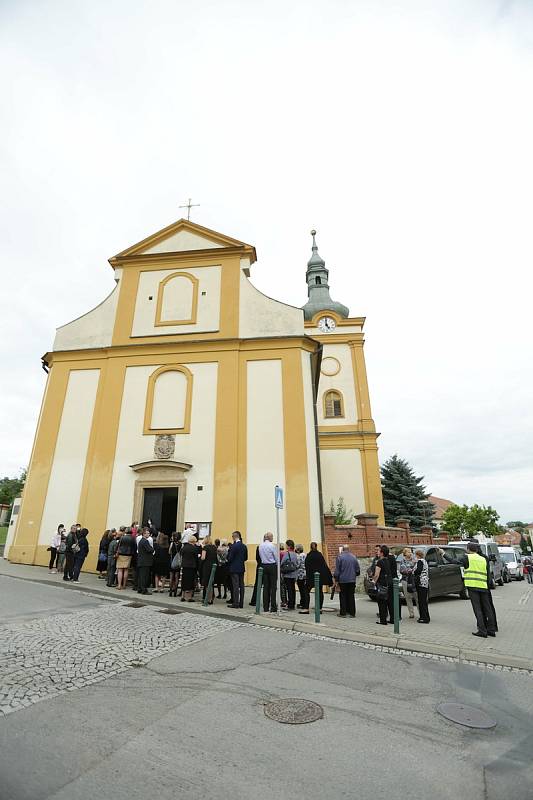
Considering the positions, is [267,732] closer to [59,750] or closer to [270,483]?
[59,750]

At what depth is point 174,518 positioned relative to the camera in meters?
15.7

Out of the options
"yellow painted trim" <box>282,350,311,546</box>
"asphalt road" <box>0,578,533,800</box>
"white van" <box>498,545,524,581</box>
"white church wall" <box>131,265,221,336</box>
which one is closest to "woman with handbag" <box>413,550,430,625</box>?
"asphalt road" <box>0,578,533,800</box>

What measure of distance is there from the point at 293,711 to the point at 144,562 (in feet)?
24.8

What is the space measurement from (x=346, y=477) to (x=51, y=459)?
19006 mm

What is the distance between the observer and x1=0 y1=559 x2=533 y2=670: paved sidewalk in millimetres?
7227

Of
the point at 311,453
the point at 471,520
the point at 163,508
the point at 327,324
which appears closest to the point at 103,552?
the point at 163,508

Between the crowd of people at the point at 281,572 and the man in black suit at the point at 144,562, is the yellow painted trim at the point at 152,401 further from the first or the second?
the man in black suit at the point at 144,562

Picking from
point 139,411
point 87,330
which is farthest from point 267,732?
point 87,330

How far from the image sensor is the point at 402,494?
3741cm

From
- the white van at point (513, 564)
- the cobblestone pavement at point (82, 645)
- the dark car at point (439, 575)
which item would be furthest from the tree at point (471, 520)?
the cobblestone pavement at point (82, 645)

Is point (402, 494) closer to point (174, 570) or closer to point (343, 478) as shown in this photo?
point (343, 478)

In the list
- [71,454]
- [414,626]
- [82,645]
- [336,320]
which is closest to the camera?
[82,645]

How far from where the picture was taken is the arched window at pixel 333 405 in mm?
→ 32688

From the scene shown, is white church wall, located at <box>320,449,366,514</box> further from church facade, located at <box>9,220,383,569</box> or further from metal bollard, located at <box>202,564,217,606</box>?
metal bollard, located at <box>202,564,217,606</box>
